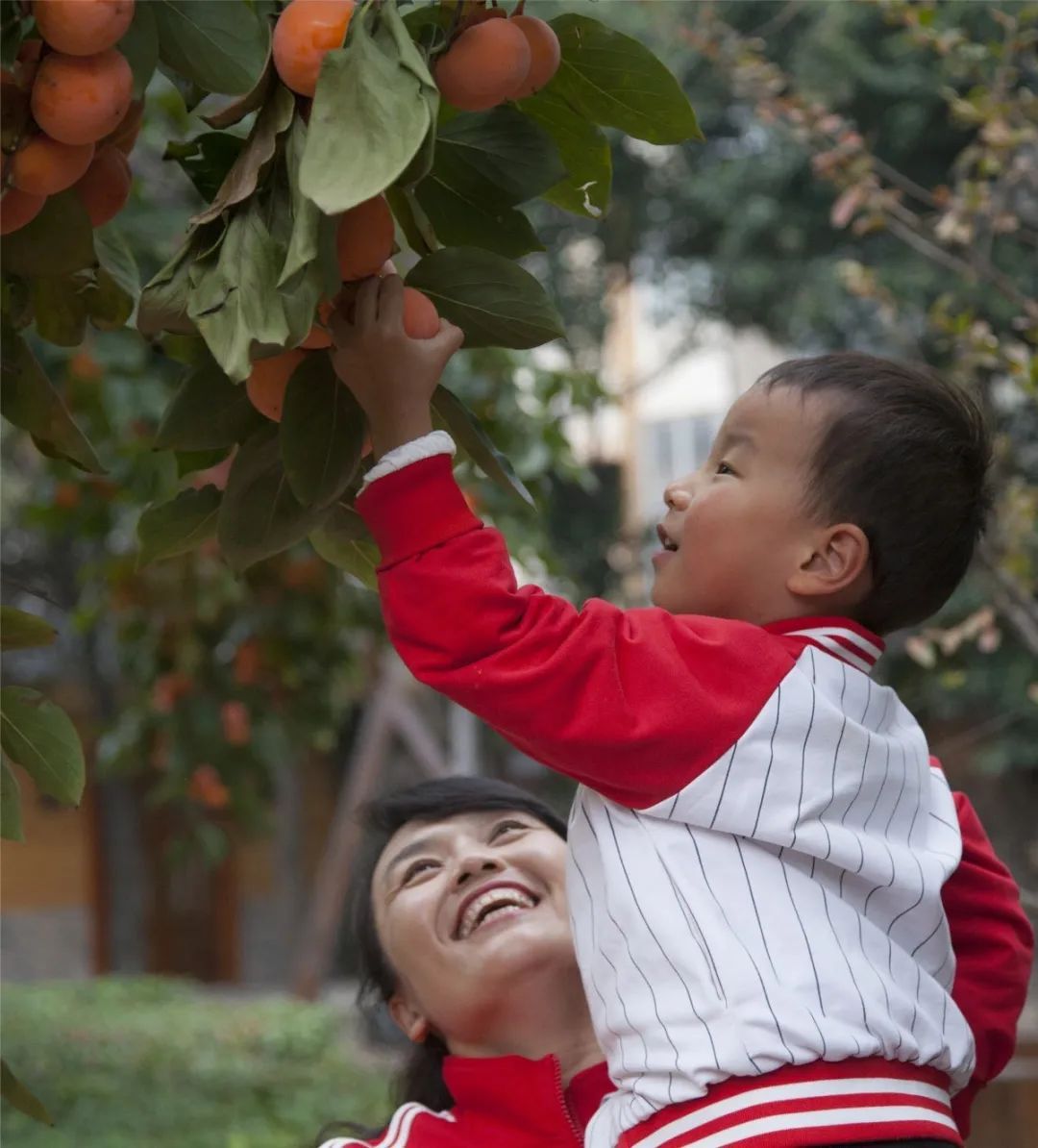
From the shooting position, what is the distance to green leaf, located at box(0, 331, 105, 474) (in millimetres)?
1202

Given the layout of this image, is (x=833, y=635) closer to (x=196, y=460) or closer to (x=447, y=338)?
(x=447, y=338)

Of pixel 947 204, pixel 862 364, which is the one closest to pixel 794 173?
pixel 947 204

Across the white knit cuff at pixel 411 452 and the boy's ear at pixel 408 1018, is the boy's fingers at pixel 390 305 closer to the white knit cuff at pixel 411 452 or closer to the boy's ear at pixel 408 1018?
the white knit cuff at pixel 411 452

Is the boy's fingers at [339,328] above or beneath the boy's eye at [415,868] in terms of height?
above

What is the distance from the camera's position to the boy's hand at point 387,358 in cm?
104

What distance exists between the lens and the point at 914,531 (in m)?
1.31

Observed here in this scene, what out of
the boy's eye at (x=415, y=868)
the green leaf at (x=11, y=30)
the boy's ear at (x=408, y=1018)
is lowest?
the boy's ear at (x=408, y=1018)

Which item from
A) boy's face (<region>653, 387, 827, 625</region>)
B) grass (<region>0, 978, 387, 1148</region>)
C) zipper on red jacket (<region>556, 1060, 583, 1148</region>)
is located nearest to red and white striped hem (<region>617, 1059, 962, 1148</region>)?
boy's face (<region>653, 387, 827, 625</region>)

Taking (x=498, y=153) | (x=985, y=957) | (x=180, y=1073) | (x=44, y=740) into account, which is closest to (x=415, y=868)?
(x=985, y=957)

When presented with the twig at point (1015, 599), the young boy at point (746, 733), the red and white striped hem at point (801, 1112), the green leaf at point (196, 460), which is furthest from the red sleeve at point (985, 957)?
the twig at point (1015, 599)

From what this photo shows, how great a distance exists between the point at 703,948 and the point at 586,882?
128mm

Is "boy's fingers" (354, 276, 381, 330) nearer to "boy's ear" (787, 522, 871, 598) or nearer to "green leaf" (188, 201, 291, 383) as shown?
"green leaf" (188, 201, 291, 383)

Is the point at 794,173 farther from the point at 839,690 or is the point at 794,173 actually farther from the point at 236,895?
the point at 839,690

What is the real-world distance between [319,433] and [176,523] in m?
0.20
